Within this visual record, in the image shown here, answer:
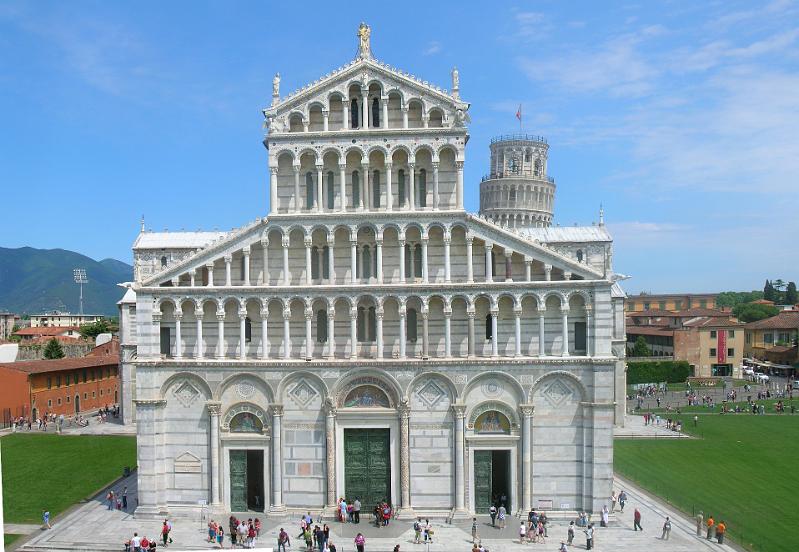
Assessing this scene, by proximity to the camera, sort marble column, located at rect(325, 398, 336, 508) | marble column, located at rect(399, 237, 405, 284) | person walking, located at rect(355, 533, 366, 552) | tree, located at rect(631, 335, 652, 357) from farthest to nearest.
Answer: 1. tree, located at rect(631, 335, 652, 357)
2. marble column, located at rect(399, 237, 405, 284)
3. marble column, located at rect(325, 398, 336, 508)
4. person walking, located at rect(355, 533, 366, 552)

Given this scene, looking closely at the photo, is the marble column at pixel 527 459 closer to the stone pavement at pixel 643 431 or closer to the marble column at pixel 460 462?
the marble column at pixel 460 462

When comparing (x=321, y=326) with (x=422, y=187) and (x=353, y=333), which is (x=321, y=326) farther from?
(x=422, y=187)

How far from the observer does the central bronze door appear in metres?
32.9

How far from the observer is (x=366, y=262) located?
34156 mm

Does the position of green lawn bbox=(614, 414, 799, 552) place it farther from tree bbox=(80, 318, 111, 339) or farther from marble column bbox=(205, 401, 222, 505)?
tree bbox=(80, 318, 111, 339)

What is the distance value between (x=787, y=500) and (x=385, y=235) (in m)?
24.9

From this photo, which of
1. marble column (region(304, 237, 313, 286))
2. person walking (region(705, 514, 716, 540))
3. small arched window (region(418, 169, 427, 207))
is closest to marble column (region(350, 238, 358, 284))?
marble column (region(304, 237, 313, 286))

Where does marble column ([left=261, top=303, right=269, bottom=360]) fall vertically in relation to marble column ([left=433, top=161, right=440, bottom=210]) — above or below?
below

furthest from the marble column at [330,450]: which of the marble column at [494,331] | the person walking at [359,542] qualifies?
the marble column at [494,331]

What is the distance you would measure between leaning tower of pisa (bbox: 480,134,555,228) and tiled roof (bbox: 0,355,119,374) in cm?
5489

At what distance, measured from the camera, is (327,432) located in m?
32.7

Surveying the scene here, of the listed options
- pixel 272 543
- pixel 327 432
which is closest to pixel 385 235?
pixel 327 432

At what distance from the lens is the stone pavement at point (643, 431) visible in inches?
2080

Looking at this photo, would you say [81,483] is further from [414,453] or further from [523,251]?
[523,251]
